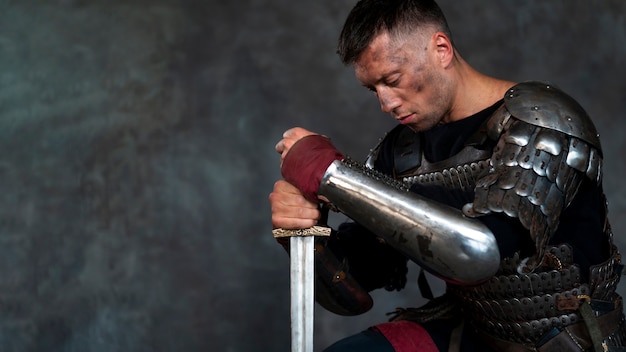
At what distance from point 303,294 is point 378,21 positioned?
80cm

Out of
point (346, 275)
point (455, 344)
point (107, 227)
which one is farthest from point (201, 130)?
point (455, 344)

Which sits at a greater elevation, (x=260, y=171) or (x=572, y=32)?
(x=572, y=32)

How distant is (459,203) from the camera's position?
184cm

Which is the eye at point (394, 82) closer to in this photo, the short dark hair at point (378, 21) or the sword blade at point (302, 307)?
the short dark hair at point (378, 21)

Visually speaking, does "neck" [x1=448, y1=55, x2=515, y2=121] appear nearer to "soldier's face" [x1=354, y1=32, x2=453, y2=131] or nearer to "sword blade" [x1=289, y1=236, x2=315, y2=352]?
"soldier's face" [x1=354, y1=32, x2=453, y2=131]

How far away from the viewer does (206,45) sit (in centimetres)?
355

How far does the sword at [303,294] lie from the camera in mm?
1870

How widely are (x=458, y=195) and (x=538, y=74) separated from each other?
196 cm

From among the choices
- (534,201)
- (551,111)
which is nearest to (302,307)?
(534,201)

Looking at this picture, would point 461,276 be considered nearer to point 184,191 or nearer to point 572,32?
point 184,191

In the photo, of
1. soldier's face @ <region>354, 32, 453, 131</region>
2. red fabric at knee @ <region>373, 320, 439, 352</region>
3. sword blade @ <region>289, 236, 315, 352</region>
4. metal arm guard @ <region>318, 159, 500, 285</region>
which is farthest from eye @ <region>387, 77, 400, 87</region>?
red fabric at knee @ <region>373, 320, 439, 352</region>

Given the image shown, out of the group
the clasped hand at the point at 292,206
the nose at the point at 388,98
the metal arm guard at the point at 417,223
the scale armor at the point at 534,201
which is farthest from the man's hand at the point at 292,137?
the scale armor at the point at 534,201

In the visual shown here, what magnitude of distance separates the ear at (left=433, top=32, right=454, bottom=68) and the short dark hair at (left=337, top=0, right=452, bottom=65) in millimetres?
38

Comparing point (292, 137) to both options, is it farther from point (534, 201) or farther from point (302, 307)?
point (534, 201)
